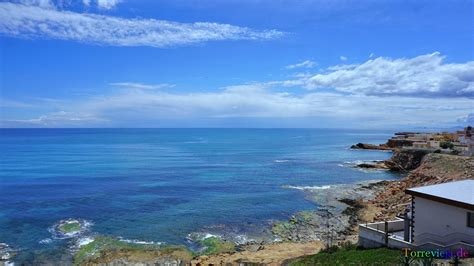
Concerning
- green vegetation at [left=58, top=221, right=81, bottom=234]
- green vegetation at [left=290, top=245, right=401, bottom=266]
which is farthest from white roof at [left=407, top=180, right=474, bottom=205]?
green vegetation at [left=58, top=221, right=81, bottom=234]

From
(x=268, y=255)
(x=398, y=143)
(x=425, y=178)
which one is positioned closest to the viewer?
(x=268, y=255)

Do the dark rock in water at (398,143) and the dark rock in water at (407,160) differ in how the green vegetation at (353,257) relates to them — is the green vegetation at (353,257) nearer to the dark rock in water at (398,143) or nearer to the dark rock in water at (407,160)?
the dark rock in water at (407,160)

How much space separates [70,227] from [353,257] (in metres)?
22.7

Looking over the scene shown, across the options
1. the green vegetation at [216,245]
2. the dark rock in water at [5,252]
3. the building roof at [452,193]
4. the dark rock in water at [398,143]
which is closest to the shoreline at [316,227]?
the green vegetation at [216,245]

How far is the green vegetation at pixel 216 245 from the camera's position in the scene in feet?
94.4

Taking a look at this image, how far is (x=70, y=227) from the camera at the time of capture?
33562mm

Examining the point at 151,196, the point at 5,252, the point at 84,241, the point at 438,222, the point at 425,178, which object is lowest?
the point at 5,252

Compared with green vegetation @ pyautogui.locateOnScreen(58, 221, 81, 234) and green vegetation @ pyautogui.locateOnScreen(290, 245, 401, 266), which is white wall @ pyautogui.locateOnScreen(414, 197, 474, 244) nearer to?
green vegetation @ pyautogui.locateOnScreen(290, 245, 401, 266)

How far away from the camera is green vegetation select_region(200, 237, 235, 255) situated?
1132 inches

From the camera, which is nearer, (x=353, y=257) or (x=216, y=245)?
(x=353, y=257)

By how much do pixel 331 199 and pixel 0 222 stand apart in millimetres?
31691

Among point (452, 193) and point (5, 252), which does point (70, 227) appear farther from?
point (452, 193)

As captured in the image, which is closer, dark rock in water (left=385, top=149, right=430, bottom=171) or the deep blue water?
the deep blue water

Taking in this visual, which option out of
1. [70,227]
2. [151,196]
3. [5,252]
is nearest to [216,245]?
[70,227]
